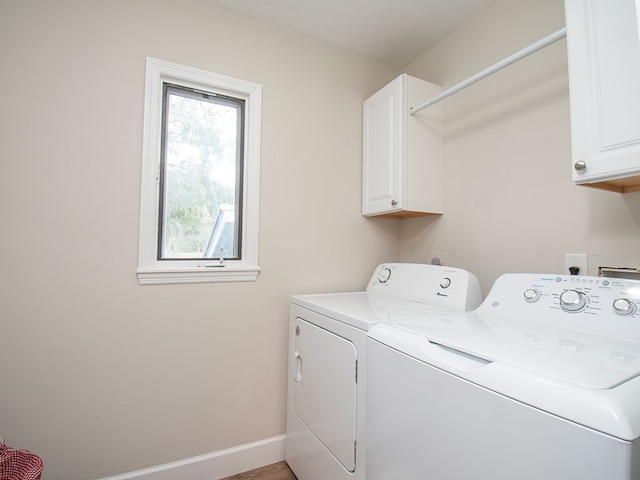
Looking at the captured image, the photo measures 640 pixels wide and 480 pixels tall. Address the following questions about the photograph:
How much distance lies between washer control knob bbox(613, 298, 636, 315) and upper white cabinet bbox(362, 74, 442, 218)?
39.7 inches

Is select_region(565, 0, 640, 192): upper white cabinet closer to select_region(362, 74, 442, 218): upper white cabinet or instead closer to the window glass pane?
select_region(362, 74, 442, 218): upper white cabinet

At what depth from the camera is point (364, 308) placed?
1.38 metres

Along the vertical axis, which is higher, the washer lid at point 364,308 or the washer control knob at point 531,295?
the washer control knob at point 531,295

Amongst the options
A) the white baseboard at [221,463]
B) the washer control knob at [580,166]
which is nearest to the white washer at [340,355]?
the white baseboard at [221,463]

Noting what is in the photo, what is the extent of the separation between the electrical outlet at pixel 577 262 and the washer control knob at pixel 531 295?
32 centimetres

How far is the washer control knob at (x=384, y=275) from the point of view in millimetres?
1846

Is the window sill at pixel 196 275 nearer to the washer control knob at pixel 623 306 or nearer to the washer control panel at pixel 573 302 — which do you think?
the washer control panel at pixel 573 302

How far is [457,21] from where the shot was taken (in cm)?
178

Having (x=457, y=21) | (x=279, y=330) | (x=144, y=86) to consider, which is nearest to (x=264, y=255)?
(x=279, y=330)

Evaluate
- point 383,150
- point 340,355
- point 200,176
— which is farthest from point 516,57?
point 200,176

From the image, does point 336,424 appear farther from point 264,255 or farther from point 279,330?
point 264,255

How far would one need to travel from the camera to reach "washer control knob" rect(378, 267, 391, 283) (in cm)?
185

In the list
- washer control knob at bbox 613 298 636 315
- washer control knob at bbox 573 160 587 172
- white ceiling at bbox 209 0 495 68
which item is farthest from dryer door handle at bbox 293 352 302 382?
white ceiling at bbox 209 0 495 68

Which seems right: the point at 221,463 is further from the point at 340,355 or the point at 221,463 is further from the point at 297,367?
the point at 340,355
